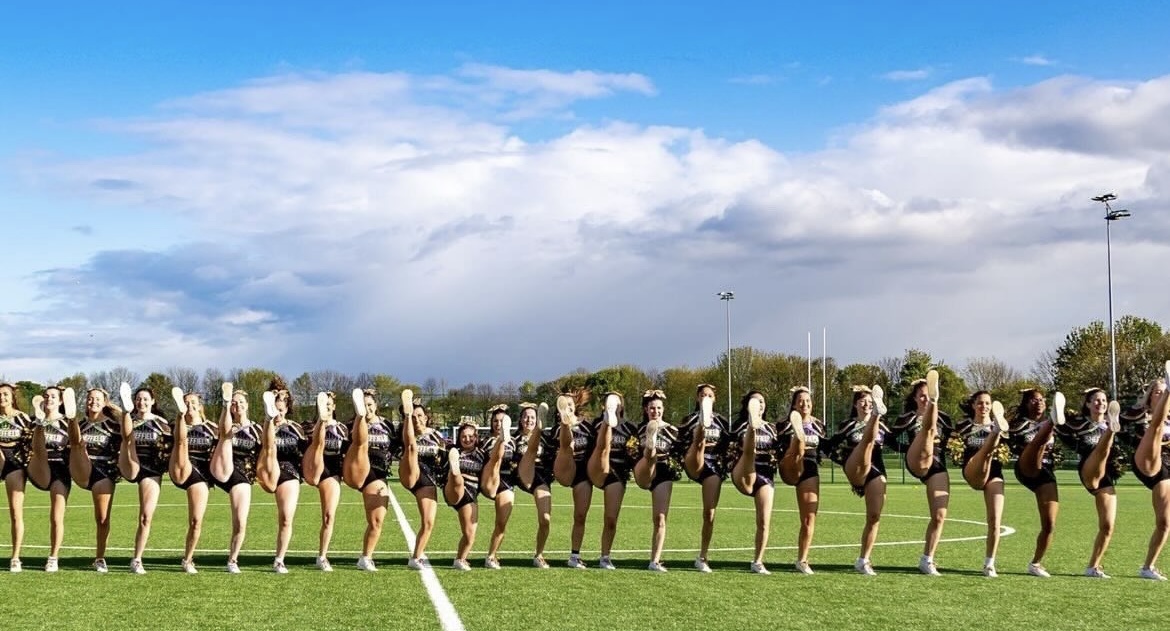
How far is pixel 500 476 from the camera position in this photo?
12.7 metres

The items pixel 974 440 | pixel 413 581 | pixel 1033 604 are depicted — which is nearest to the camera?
pixel 1033 604

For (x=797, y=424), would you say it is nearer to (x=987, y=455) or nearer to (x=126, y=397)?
(x=987, y=455)

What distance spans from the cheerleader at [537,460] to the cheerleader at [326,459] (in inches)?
64.5

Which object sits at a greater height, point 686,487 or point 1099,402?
point 1099,402

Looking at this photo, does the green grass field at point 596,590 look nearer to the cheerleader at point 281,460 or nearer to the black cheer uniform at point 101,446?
the cheerleader at point 281,460

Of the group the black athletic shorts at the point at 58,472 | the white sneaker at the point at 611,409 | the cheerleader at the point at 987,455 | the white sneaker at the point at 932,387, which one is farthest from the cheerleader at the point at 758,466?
the black athletic shorts at the point at 58,472

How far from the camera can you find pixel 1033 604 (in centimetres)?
1030

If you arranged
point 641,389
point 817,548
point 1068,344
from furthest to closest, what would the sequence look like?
point 641,389, point 1068,344, point 817,548

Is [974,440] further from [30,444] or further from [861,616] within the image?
[30,444]

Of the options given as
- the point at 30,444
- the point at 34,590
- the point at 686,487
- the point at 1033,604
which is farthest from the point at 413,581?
the point at 686,487

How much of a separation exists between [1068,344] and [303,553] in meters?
71.4

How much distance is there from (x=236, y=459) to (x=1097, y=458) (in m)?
7.93

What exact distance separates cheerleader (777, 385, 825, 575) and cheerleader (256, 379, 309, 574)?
14.8 ft

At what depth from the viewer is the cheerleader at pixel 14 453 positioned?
482 inches
